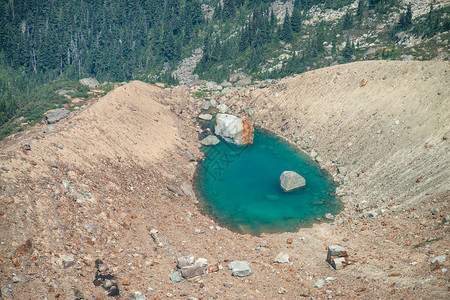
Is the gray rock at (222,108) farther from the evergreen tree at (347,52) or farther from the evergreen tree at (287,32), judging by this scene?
the evergreen tree at (287,32)

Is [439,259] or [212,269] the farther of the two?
[212,269]

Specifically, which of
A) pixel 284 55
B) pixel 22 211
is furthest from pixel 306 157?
pixel 284 55

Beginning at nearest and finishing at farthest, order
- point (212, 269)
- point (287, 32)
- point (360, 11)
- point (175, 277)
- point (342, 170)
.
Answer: point (175, 277) → point (212, 269) → point (342, 170) → point (360, 11) → point (287, 32)

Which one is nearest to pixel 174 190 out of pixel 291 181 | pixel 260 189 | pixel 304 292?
pixel 260 189

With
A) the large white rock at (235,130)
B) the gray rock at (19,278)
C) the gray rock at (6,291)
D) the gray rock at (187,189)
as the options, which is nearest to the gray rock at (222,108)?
the large white rock at (235,130)

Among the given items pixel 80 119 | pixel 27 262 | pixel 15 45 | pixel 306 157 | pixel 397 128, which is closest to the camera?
pixel 27 262

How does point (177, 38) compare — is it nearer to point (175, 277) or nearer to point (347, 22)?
point (347, 22)

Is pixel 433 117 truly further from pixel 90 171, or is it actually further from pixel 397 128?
pixel 90 171
